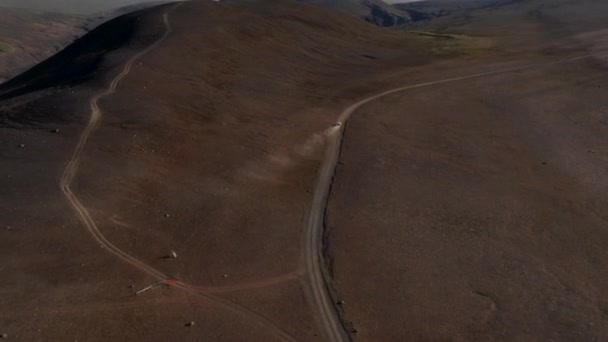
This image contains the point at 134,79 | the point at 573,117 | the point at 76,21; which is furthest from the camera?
the point at 76,21

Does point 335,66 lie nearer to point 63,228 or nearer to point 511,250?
point 511,250

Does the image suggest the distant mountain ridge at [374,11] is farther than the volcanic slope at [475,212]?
Yes

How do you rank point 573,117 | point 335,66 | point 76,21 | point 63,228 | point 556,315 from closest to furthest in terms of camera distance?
1. point 556,315
2. point 63,228
3. point 573,117
4. point 335,66
5. point 76,21

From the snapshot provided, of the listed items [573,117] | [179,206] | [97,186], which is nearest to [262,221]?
[179,206]

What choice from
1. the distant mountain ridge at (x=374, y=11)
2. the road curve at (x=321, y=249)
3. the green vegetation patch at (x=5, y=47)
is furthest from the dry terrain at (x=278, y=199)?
the distant mountain ridge at (x=374, y=11)

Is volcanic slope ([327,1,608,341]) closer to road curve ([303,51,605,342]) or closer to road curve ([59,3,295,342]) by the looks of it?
road curve ([303,51,605,342])

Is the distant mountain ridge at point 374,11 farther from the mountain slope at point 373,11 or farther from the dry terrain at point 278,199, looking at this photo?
the dry terrain at point 278,199
